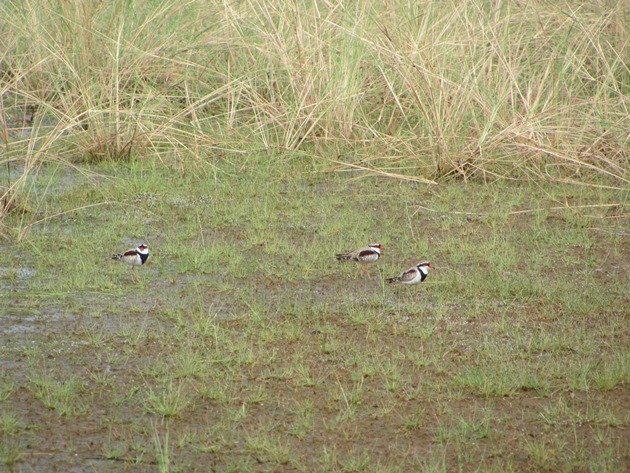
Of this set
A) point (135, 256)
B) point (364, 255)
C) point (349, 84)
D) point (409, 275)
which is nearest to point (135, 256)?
point (135, 256)

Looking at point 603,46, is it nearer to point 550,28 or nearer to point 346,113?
point 550,28

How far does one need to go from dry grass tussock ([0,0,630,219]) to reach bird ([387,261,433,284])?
1883mm

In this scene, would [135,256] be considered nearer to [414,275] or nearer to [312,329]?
[312,329]

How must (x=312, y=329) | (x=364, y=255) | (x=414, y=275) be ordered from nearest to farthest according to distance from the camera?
1. (x=312, y=329)
2. (x=414, y=275)
3. (x=364, y=255)

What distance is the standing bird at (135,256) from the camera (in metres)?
5.97

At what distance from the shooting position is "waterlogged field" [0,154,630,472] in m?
4.03

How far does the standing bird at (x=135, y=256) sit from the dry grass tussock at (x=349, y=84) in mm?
1488

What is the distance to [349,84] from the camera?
27.8 feet

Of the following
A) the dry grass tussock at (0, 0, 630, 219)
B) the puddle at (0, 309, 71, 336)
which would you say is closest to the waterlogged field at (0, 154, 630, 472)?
the puddle at (0, 309, 71, 336)

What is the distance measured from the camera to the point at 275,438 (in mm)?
4047

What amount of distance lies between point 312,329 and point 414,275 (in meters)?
0.75

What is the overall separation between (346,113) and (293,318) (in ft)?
11.0

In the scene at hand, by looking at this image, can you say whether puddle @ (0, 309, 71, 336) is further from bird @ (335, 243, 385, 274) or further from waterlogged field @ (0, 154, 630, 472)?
bird @ (335, 243, 385, 274)

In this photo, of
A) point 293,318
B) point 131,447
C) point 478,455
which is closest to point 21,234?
point 293,318
